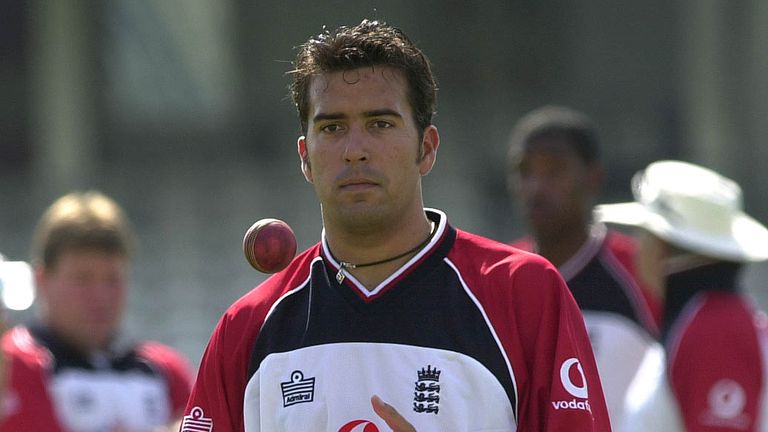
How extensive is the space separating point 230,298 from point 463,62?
10.5ft

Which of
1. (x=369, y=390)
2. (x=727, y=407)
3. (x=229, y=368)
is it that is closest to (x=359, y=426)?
(x=369, y=390)

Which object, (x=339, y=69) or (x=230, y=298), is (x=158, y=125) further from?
(x=339, y=69)

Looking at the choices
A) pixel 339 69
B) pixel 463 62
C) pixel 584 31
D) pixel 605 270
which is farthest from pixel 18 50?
pixel 339 69

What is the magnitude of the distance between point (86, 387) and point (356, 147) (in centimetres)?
274

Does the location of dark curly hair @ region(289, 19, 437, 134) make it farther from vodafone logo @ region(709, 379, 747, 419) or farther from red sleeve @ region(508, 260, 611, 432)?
vodafone logo @ region(709, 379, 747, 419)

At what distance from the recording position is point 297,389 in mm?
3365

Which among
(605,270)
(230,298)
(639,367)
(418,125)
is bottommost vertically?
(230,298)

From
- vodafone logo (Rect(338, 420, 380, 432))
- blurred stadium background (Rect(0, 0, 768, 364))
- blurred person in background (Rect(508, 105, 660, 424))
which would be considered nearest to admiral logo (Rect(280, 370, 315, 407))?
vodafone logo (Rect(338, 420, 380, 432))

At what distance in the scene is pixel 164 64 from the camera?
13492 millimetres

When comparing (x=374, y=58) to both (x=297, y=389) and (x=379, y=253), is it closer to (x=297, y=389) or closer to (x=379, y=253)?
(x=379, y=253)

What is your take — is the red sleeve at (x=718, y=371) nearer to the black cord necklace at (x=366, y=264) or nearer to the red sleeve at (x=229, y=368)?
the black cord necklace at (x=366, y=264)

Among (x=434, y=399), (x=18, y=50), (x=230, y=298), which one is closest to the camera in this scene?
(x=434, y=399)

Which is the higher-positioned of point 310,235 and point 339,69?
point 339,69

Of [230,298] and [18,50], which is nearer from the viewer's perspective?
[230,298]
